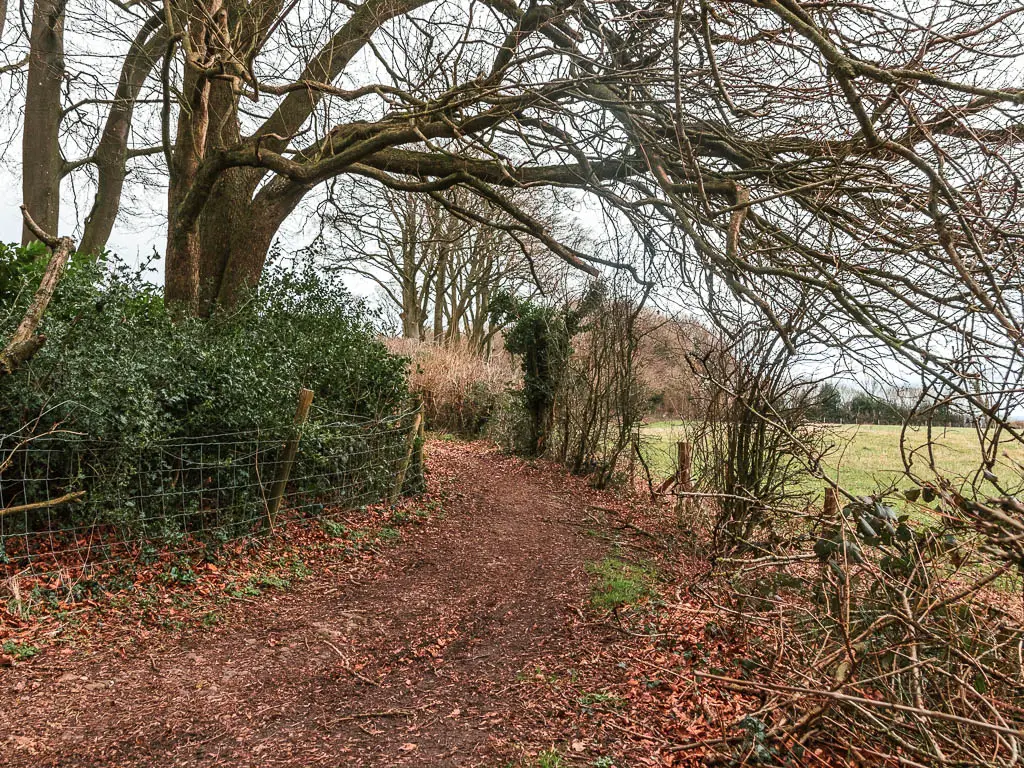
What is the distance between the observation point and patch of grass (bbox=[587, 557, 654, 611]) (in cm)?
554

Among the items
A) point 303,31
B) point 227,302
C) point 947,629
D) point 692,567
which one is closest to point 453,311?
point 227,302

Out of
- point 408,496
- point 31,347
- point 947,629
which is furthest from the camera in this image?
point 408,496

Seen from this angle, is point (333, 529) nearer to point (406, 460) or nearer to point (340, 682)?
point (406, 460)

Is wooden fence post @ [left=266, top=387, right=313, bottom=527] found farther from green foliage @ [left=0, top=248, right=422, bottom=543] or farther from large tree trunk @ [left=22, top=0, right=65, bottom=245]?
large tree trunk @ [left=22, top=0, right=65, bottom=245]

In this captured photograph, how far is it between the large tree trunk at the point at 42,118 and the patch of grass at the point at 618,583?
9.46 m

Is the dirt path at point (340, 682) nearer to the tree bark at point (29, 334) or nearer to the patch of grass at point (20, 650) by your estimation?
the patch of grass at point (20, 650)

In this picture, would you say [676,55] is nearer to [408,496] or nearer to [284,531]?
[284,531]

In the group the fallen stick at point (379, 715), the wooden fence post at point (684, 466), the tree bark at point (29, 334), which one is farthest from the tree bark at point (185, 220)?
the wooden fence post at point (684, 466)

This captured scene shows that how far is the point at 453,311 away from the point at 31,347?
18.2 meters

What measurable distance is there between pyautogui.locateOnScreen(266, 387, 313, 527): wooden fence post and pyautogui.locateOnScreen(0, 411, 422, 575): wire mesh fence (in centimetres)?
1

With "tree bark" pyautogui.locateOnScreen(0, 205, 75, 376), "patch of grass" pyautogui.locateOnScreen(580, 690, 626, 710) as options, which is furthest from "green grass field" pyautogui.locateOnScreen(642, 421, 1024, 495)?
"tree bark" pyautogui.locateOnScreen(0, 205, 75, 376)

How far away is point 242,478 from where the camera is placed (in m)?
6.27

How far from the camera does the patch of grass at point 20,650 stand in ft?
13.5

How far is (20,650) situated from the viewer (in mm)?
4160
